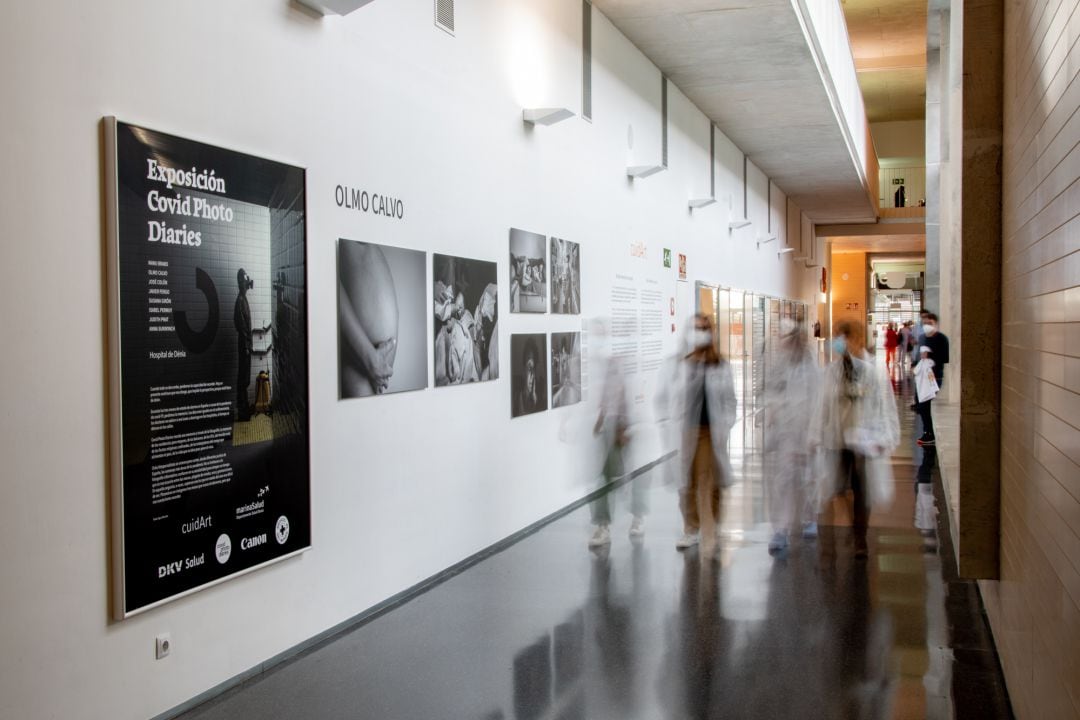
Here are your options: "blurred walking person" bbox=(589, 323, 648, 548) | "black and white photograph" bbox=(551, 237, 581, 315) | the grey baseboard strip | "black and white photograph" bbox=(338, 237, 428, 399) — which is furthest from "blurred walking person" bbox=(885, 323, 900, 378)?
"black and white photograph" bbox=(338, 237, 428, 399)

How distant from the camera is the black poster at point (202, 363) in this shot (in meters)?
4.16

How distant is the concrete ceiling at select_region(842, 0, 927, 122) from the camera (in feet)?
83.2

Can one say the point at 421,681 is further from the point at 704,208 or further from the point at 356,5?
the point at 704,208

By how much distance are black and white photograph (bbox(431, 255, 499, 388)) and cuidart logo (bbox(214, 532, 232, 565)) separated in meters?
2.29

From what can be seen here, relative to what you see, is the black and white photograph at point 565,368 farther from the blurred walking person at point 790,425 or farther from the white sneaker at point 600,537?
the blurred walking person at point 790,425

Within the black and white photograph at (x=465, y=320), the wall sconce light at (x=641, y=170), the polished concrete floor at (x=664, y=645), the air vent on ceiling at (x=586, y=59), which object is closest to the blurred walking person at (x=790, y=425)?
the polished concrete floor at (x=664, y=645)

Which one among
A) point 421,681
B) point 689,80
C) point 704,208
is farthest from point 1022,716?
point 704,208

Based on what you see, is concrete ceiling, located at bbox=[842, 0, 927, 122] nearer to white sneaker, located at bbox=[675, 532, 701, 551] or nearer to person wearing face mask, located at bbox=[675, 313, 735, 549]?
person wearing face mask, located at bbox=[675, 313, 735, 549]

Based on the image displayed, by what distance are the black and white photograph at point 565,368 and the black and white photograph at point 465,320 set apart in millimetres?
1325

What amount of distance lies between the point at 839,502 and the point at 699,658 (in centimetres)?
554

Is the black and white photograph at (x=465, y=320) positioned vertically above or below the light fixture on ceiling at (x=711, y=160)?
below

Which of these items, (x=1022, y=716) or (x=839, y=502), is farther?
(x=839, y=502)

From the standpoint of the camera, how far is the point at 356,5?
17.9 ft

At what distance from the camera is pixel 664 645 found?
5.35m
